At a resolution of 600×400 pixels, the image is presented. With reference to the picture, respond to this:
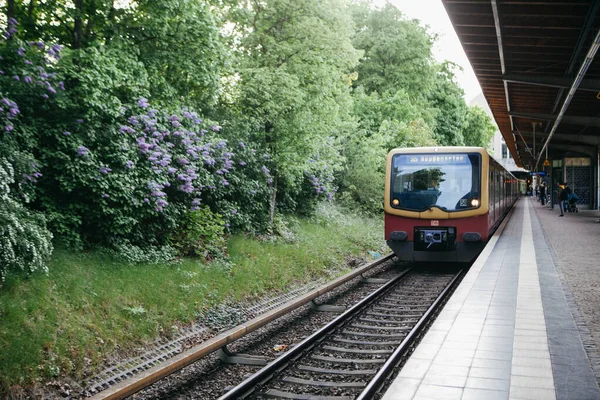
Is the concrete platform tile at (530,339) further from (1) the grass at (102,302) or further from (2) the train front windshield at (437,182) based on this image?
(2) the train front windshield at (437,182)

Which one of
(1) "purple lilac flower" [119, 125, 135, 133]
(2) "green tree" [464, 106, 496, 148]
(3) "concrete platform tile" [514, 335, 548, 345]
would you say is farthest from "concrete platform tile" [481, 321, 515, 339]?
(2) "green tree" [464, 106, 496, 148]

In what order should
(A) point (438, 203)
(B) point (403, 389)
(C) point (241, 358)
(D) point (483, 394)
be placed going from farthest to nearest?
(A) point (438, 203)
(C) point (241, 358)
(B) point (403, 389)
(D) point (483, 394)

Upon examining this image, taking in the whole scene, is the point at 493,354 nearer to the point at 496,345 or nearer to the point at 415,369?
the point at 496,345

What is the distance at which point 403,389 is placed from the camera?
201 inches

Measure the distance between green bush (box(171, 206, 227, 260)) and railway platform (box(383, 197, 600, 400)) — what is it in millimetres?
4835

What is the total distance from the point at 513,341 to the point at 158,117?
715cm

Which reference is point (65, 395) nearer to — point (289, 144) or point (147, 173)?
point (147, 173)

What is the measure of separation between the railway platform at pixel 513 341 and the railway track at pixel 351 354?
0.74m

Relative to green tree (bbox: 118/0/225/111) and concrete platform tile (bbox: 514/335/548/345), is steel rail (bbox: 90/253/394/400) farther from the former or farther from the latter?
green tree (bbox: 118/0/225/111)

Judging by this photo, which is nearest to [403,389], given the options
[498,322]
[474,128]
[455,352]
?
[455,352]

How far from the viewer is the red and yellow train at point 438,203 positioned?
1443 centimetres

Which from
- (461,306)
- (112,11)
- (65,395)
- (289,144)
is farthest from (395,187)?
(65,395)

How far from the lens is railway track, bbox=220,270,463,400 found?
254 inches

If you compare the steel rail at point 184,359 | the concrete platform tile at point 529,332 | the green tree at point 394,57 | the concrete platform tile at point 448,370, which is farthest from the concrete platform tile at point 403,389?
the green tree at point 394,57
